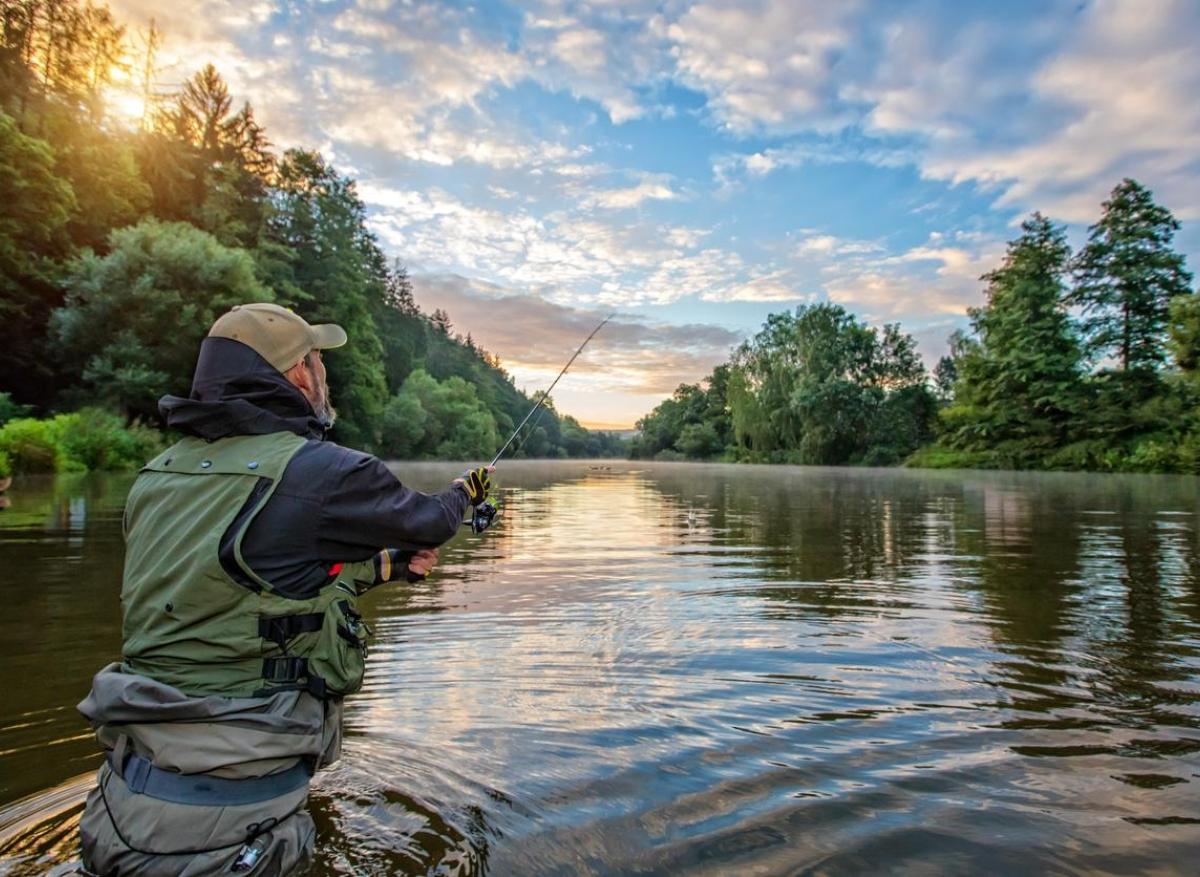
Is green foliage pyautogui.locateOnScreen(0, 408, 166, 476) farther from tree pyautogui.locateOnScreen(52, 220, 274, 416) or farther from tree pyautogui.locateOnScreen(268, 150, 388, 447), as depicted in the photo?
tree pyautogui.locateOnScreen(268, 150, 388, 447)

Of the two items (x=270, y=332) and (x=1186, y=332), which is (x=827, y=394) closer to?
(x=1186, y=332)

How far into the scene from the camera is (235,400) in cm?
216

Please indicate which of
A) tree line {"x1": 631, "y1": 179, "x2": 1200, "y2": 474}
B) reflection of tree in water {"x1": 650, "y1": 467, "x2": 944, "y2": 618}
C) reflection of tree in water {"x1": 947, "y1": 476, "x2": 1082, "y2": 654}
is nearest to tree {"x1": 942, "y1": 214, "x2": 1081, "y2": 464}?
tree line {"x1": 631, "y1": 179, "x2": 1200, "y2": 474}

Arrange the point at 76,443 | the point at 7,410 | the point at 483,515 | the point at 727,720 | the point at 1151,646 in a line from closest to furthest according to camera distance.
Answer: the point at 483,515 < the point at 727,720 < the point at 1151,646 < the point at 76,443 < the point at 7,410

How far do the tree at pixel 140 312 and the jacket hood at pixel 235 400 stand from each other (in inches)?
1244

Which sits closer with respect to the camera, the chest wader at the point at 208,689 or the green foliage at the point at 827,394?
the chest wader at the point at 208,689

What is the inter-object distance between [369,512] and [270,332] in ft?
2.27

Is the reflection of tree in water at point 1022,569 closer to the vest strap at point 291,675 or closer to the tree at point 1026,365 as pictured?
the vest strap at point 291,675

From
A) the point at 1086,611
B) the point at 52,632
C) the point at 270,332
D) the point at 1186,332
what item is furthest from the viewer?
the point at 1186,332

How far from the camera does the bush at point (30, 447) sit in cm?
2028

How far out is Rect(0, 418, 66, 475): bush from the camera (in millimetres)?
20281

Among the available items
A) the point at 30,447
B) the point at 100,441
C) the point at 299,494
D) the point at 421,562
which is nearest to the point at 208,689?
the point at 299,494

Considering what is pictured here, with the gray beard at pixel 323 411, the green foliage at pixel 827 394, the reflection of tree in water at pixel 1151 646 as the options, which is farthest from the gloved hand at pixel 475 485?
the green foliage at pixel 827 394

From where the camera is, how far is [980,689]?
4.23 metres
